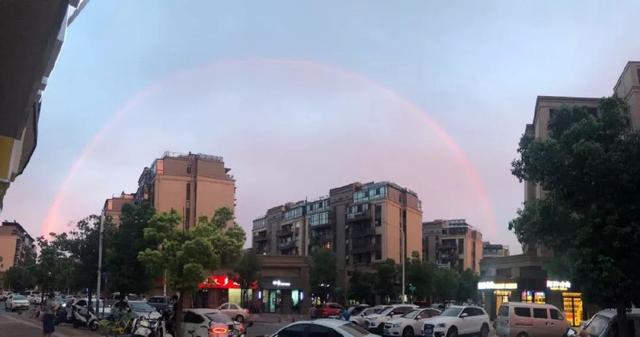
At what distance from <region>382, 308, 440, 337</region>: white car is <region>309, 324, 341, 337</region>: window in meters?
17.9

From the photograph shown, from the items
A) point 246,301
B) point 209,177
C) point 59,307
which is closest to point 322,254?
point 246,301

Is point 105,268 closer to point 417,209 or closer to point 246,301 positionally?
point 246,301

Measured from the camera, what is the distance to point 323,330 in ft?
53.9

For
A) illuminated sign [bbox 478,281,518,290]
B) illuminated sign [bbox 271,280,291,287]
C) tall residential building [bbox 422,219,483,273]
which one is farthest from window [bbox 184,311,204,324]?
tall residential building [bbox 422,219,483,273]

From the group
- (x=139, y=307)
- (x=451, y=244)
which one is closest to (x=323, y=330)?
(x=139, y=307)

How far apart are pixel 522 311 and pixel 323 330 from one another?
1630 centimetres

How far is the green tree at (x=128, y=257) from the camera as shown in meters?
41.0

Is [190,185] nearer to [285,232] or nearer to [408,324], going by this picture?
[285,232]

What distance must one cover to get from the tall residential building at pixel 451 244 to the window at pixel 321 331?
120m

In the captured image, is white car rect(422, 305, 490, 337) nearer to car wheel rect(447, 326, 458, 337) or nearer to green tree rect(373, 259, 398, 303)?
car wheel rect(447, 326, 458, 337)

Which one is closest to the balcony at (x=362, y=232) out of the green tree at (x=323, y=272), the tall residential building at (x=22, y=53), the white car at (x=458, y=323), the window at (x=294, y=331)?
the green tree at (x=323, y=272)

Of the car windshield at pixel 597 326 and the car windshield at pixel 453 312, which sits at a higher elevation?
the car windshield at pixel 597 326

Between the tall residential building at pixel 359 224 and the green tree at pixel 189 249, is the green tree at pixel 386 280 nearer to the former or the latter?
the tall residential building at pixel 359 224

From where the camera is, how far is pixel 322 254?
274 feet
